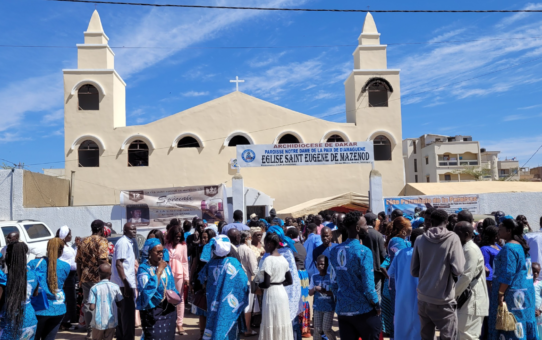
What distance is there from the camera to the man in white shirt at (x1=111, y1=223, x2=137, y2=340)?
5621 millimetres

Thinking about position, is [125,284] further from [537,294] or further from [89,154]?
[89,154]

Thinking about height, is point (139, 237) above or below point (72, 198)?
below

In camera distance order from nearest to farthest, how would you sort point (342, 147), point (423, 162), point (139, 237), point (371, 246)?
point (371, 246), point (139, 237), point (342, 147), point (423, 162)

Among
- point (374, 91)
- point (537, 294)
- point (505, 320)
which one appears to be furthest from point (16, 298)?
point (374, 91)

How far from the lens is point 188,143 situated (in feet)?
69.2

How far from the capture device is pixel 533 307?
4.95 metres

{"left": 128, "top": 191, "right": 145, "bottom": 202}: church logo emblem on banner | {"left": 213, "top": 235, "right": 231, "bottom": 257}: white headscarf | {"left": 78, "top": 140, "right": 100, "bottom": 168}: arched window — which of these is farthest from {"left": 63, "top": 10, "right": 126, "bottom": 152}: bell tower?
{"left": 213, "top": 235, "right": 231, "bottom": 257}: white headscarf

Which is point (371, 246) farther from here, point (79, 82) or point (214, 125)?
point (79, 82)

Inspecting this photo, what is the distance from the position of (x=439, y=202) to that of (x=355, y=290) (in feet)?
43.9

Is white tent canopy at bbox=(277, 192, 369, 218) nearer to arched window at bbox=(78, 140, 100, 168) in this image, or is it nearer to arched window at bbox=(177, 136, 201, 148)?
arched window at bbox=(177, 136, 201, 148)

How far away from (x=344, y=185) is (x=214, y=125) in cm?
675

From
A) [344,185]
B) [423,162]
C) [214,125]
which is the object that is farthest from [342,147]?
[423,162]

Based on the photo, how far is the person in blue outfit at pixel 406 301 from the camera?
180 inches

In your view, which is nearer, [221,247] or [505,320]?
[505,320]
